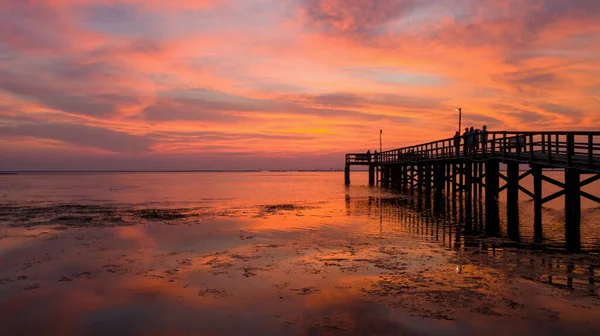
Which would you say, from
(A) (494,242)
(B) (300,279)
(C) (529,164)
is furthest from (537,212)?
(B) (300,279)

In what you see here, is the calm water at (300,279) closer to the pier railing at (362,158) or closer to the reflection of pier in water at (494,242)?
the reflection of pier in water at (494,242)

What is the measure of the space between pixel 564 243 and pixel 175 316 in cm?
1279

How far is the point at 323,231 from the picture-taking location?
1897 cm

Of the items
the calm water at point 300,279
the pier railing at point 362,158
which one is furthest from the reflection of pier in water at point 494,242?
the pier railing at point 362,158

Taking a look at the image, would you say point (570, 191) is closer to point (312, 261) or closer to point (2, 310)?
point (312, 261)

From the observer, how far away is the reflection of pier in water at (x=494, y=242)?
10.9m

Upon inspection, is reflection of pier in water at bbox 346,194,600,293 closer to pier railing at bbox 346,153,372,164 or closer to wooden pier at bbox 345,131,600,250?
wooden pier at bbox 345,131,600,250

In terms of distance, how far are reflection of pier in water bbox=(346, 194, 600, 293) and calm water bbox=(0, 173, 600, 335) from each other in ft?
0.21

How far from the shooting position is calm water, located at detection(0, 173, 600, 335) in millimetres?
7938

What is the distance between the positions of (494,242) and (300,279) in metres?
7.90

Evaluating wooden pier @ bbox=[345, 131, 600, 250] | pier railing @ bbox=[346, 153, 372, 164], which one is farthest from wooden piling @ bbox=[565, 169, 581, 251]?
pier railing @ bbox=[346, 153, 372, 164]

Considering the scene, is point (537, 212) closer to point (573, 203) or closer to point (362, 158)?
point (573, 203)

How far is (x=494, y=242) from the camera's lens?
15.4 metres

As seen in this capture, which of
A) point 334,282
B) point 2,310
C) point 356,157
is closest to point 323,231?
point 334,282
